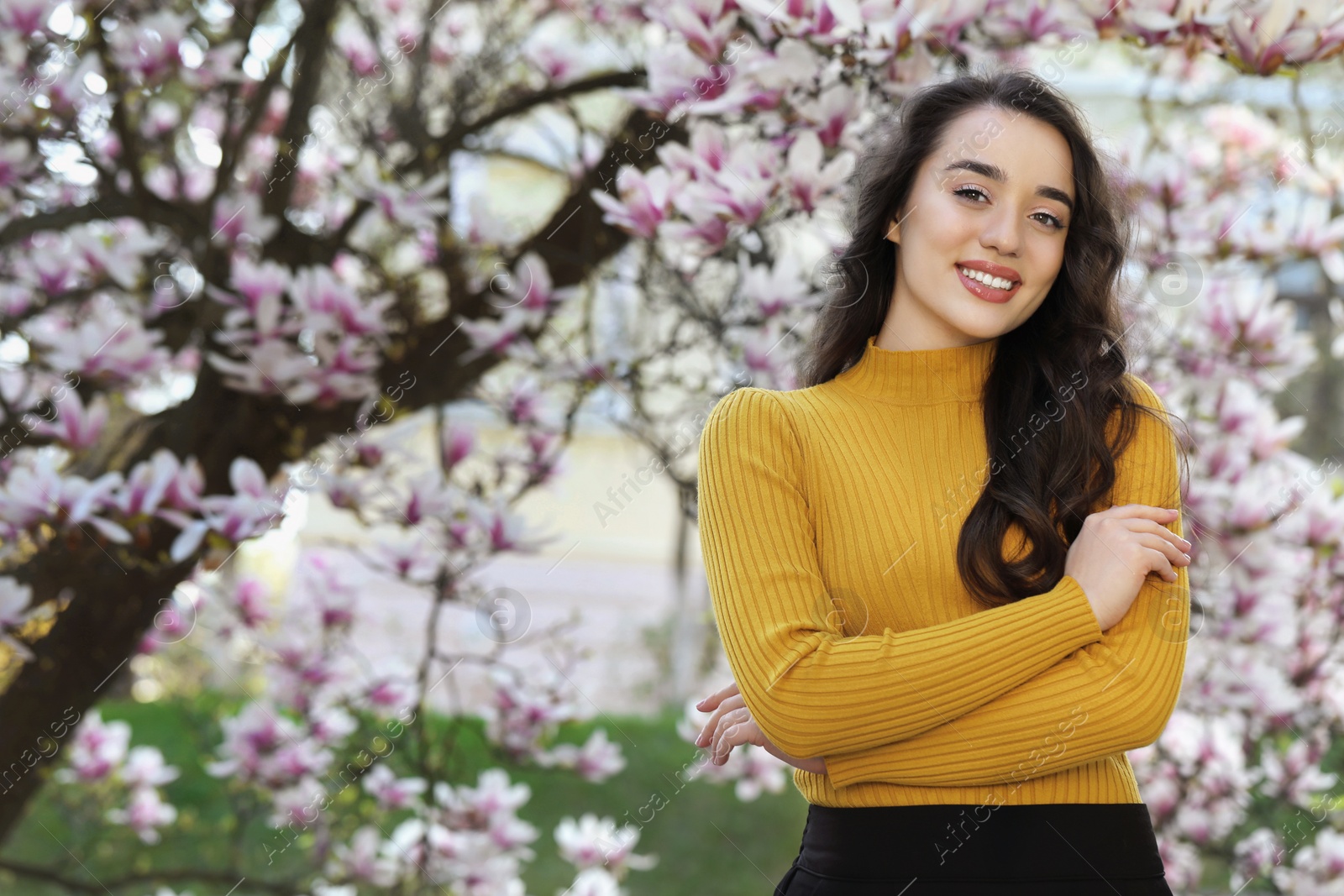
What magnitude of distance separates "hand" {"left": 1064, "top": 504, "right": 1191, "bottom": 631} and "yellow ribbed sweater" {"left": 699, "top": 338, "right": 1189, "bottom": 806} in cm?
2

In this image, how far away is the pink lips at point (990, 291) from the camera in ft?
4.54

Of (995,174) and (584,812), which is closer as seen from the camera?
(995,174)

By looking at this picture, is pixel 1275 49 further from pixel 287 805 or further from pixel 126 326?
pixel 287 805

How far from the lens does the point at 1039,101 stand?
144 centimetres

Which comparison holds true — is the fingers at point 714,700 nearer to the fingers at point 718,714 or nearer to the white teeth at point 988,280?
the fingers at point 718,714

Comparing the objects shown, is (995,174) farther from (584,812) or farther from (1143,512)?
(584,812)

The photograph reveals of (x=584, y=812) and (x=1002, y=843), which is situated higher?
(x=1002, y=843)

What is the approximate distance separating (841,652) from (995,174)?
1.74 ft

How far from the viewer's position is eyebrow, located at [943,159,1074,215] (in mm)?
1386

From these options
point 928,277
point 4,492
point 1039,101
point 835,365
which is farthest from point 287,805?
point 1039,101

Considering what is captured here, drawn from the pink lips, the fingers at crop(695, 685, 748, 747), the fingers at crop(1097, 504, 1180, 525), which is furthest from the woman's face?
the fingers at crop(695, 685, 748, 747)

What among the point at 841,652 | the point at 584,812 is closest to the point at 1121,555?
the point at 841,652

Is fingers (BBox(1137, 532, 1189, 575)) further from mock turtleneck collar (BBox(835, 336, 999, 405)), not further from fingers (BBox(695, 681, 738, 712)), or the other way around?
fingers (BBox(695, 681, 738, 712))

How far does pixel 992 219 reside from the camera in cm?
138
